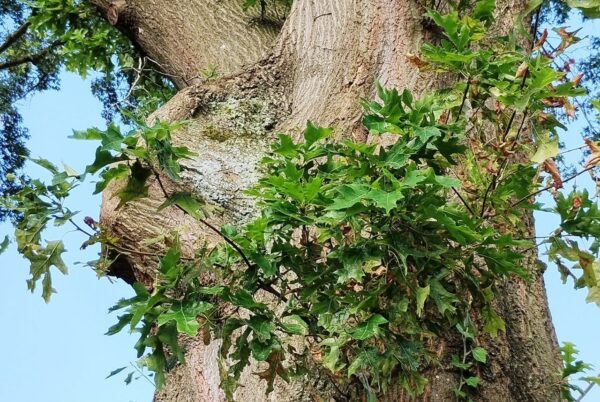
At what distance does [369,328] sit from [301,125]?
55.7 inches

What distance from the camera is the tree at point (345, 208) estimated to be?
70.1 inches

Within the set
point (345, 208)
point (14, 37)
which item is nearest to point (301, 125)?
point (345, 208)

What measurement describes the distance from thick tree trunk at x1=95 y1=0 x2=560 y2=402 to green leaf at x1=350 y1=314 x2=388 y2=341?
19.5 inches

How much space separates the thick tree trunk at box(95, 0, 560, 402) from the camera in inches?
94.0

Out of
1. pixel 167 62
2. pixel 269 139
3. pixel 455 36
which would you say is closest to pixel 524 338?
pixel 455 36

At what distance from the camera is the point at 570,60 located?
7.13 feet

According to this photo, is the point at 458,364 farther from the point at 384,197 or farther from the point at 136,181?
the point at 136,181

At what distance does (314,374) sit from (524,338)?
2.24 ft

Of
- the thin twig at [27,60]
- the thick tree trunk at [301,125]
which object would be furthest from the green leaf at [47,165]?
the thin twig at [27,60]

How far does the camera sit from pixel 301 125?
3.09 meters

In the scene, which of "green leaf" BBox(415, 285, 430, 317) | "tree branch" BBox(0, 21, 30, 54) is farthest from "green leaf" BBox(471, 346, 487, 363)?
"tree branch" BBox(0, 21, 30, 54)

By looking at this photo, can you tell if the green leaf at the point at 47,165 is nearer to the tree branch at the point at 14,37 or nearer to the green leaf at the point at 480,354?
the green leaf at the point at 480,354

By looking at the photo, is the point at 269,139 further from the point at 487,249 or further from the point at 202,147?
the point at 487,249

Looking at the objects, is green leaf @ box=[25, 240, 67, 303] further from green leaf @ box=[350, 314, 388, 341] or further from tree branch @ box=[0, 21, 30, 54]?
tree branch @ box=[0, 21, 30, 54]
